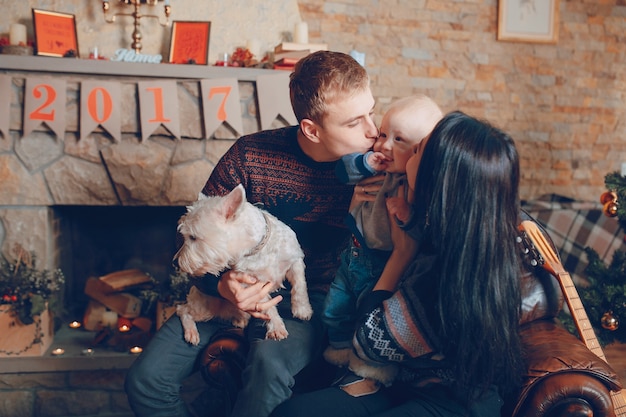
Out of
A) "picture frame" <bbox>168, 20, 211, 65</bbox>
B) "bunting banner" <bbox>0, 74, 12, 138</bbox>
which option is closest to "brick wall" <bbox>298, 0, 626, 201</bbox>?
"picture frame" <bbox>168, 20, 211, 65</bbox>

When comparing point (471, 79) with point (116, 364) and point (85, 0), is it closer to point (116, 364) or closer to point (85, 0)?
point (85, 0)

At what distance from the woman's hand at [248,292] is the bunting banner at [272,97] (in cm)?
124

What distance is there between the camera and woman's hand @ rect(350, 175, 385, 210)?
5.36 feet

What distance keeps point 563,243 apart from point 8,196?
2974 millimetres

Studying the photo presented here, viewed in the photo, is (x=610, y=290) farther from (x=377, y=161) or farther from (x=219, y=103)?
(x=219, y=103)

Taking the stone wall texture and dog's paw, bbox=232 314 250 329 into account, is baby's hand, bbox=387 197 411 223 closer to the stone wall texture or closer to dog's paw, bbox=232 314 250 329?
dog's paw, bbox=232 314 250 329

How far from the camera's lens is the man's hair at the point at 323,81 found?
1738 millimetres

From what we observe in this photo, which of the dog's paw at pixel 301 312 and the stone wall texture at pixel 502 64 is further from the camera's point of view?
the stone wall texture at pixel 502 64

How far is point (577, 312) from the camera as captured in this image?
1.53 meters

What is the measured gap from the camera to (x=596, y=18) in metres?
3.76

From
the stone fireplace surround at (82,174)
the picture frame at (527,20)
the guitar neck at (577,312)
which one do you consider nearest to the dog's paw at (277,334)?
the guitar neck at (577,312)

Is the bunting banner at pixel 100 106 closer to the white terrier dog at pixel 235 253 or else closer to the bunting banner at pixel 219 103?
the bunting banner at pixel 219 103

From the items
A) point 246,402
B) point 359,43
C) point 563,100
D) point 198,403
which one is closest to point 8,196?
point 198,403

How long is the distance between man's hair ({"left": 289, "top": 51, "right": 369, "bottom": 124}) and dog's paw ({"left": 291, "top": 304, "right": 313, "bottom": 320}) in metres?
0.57
